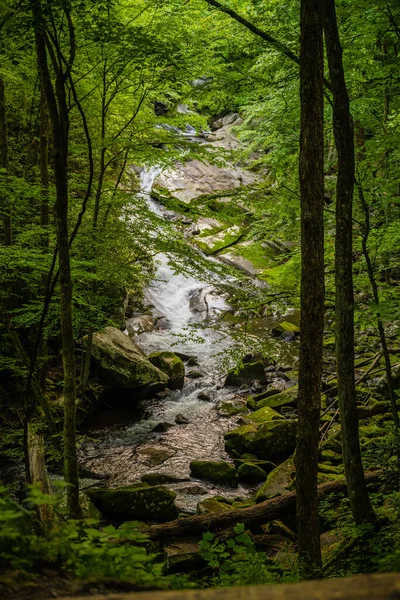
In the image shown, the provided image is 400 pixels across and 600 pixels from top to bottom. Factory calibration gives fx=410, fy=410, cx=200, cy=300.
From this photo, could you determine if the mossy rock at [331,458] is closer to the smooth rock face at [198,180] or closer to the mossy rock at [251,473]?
the mossy rock at [251,473]

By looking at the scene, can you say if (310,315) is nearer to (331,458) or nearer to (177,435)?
(331,458)

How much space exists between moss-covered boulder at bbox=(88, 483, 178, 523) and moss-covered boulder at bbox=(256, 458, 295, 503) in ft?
4.69

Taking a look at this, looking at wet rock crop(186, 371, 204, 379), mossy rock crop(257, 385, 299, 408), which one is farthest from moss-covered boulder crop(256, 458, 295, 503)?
wet rock crop(186, 371, 204, 379)

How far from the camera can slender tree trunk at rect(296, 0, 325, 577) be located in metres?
4.07

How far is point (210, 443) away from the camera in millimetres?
9469

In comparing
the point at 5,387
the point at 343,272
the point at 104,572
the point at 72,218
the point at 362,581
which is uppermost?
the point at 72,218

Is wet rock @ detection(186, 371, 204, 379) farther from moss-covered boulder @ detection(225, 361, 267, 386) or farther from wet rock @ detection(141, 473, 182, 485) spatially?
wet rock @ detection(141, 473, 182, 485)

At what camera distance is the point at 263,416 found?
32.3 feet

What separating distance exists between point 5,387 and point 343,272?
320 inches

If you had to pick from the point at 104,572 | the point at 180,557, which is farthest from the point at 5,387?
the point at 104,572

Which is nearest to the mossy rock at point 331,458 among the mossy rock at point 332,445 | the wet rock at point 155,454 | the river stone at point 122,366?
the mossy rock at point 332,445

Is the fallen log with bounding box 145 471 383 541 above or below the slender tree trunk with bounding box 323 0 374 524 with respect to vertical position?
below

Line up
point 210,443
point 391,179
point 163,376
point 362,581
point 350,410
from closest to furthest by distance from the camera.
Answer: point 362,581 → point 350,410 → point 391,179 → point 210,443 → point 163,376

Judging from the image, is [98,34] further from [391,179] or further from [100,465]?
[100,465]
